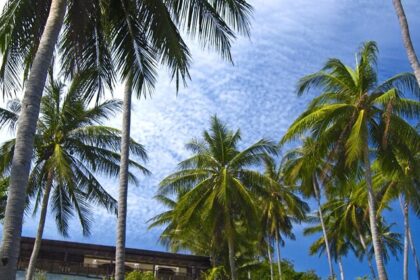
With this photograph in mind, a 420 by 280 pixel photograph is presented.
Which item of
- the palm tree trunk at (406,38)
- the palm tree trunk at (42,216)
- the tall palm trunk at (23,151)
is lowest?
the tall palm trunk at (23,151)

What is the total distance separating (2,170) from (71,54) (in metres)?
11.6

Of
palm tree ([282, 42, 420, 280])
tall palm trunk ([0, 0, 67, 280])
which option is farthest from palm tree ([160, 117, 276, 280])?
tall palm trunk ([0, 0, 67, 280])

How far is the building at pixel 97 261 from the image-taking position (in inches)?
1202

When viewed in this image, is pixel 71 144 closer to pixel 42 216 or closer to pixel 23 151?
pixel 42 216

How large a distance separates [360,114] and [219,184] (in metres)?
8.76

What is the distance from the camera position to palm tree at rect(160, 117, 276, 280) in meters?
26.1

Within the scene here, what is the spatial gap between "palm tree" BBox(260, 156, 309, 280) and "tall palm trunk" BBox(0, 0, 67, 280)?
89.4ft

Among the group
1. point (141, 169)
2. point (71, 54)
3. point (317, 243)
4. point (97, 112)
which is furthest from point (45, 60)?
point (317, 243)

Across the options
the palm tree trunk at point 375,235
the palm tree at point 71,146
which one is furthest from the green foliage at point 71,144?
the palm tree trunk at point 375,235

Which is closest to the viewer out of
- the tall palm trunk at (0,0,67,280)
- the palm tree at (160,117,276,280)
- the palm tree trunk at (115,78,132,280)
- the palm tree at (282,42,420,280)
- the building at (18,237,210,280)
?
the tall palm trunk at (0,0,67,280)

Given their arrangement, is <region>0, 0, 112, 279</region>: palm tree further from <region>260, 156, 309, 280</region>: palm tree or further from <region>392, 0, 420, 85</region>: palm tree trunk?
<region>260, 156, 309, 280</region>: palm tree

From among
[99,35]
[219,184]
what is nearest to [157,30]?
[99,35]

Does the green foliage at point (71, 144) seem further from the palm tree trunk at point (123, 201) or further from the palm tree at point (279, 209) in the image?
the palm tree at point (279, 209)

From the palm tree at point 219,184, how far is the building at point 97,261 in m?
6.69
